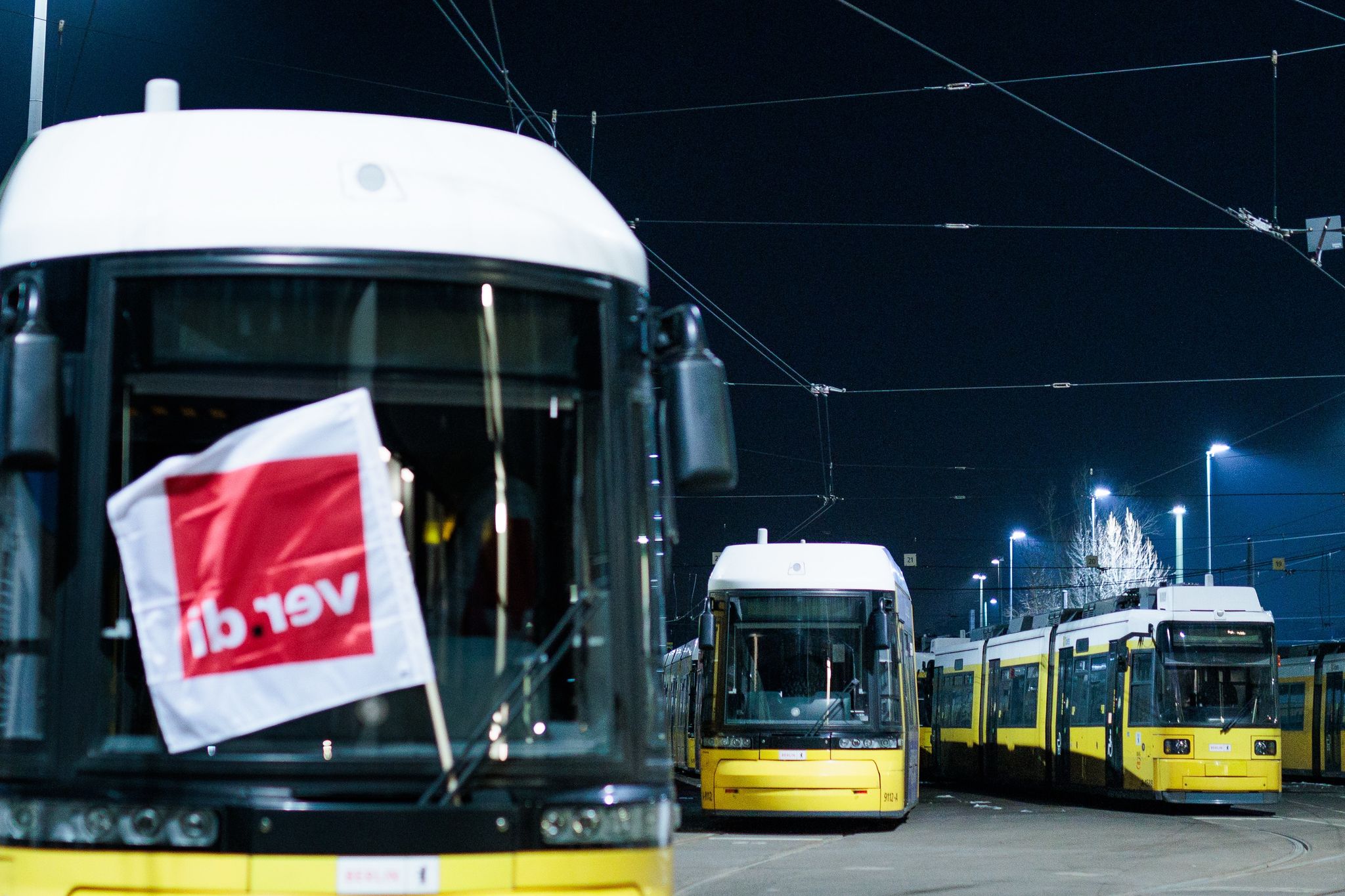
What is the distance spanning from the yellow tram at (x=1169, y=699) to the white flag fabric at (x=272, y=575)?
20.9 meters

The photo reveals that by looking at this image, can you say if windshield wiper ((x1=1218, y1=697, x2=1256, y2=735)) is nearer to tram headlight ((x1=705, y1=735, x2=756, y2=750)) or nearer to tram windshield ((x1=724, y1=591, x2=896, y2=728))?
tram windshield ((x1=724, y1=591, x2=896, y2=728))

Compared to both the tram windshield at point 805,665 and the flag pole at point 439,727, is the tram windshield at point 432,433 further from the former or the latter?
the tram windshield at point 805,665

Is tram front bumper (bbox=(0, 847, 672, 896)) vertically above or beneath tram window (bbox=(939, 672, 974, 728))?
above

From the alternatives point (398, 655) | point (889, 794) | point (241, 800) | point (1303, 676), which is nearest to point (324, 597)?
point (398, 655)

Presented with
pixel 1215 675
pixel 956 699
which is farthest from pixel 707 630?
pixel 956 699

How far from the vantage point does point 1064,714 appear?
28922mm

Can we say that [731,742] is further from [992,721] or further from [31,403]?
[31,403]

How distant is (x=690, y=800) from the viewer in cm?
2859

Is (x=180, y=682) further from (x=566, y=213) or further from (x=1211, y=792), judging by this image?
(x=1211, y=792)

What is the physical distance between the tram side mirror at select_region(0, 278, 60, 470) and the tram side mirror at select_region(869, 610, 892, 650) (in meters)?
14.8

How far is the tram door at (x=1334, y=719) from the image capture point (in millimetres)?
36094

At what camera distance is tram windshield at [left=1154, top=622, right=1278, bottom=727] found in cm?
2523

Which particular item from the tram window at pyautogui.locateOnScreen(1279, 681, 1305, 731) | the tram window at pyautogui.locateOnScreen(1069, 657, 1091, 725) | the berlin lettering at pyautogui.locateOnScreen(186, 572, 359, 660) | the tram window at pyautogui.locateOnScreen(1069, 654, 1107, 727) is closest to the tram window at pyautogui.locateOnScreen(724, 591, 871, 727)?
the tram window at pyautogui.locateOnScreen(1069, 654, 1107, 727)

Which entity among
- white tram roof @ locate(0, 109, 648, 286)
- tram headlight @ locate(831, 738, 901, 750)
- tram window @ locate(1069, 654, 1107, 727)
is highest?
white tram roof @ locate(0, 109, 648, 286)
